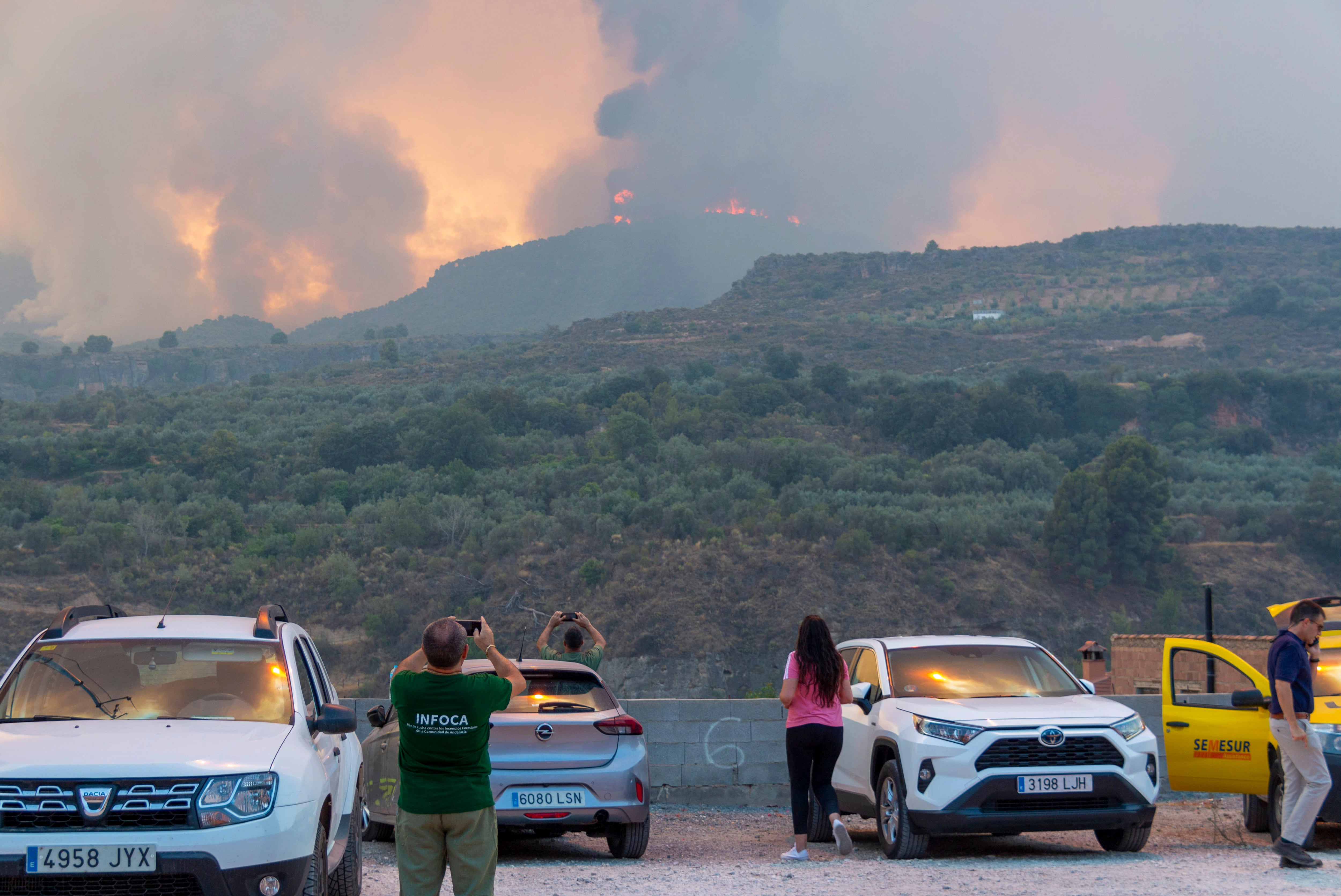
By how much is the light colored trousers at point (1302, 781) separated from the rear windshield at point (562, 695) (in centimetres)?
448

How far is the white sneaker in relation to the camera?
7.97 m

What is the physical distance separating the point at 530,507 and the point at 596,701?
44.3 meters

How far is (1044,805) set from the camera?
794 cm

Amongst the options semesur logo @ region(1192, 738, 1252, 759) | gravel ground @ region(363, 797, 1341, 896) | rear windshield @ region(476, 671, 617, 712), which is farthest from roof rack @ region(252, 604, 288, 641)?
semesur logo @ region(1192, 738, 1252, 759)

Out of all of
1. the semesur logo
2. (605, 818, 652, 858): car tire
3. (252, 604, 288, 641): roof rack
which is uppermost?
(252, 604, 288, 641): roof rack

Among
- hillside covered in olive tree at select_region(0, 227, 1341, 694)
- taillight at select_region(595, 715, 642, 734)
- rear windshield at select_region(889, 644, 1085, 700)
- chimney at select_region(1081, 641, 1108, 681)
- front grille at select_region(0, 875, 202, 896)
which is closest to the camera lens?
front grille at select_region(0, 875, 202, 896)

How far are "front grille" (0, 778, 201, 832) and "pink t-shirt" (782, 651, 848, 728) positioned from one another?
14.0 feet

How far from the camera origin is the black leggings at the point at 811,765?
8.20m

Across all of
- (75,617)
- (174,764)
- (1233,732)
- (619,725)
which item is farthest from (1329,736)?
(75,617)

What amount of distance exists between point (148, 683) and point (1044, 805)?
18.4ft

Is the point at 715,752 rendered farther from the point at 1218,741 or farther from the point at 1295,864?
the point at 1295,864

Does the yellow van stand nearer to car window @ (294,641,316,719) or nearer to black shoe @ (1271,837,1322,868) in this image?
black shoe @ (1271,837,1322,868)

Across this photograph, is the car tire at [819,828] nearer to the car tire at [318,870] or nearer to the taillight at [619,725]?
the taillight at [619,725]

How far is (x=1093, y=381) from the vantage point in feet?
253
